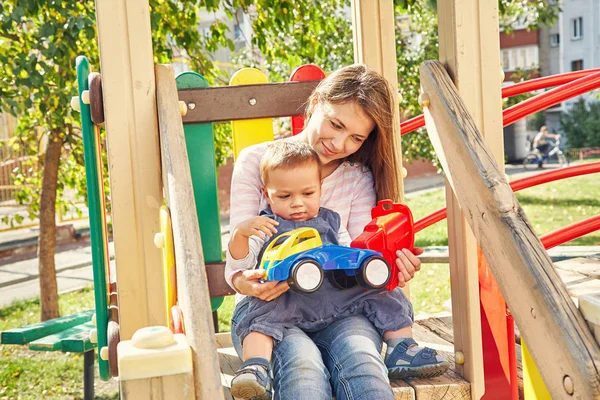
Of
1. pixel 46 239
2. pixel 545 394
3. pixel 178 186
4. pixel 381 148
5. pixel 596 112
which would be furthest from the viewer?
pixel 596 112

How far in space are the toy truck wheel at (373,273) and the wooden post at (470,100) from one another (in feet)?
1.02

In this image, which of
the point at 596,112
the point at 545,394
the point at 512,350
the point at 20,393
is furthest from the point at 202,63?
the point at 596,112

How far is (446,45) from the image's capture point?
2.23m

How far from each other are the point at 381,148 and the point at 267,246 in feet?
1.98

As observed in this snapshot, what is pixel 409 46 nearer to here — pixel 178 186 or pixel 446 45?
pixel 446 45

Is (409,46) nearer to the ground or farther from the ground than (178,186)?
farther from the ground

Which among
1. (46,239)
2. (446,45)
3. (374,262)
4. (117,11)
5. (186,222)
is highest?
(117,11)

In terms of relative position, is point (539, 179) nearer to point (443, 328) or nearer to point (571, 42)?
point (443, 328)

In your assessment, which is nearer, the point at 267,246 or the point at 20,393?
the point at 267,246

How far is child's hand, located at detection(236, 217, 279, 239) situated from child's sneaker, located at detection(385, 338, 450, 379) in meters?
0.50

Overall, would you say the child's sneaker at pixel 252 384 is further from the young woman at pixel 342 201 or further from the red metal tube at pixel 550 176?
the red metal tube at pixel 550 176

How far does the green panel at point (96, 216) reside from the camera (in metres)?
2.46

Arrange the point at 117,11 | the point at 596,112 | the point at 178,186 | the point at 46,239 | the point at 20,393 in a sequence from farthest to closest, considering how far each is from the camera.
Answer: the point at 596,112 → the point at 46,239 → the point at 20,393 → the point at 117,11 → the point at 178,186

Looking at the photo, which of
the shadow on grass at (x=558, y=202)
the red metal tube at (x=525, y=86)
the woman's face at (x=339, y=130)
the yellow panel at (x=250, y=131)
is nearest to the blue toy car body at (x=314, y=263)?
the woman's face at (x=339, y=130)
